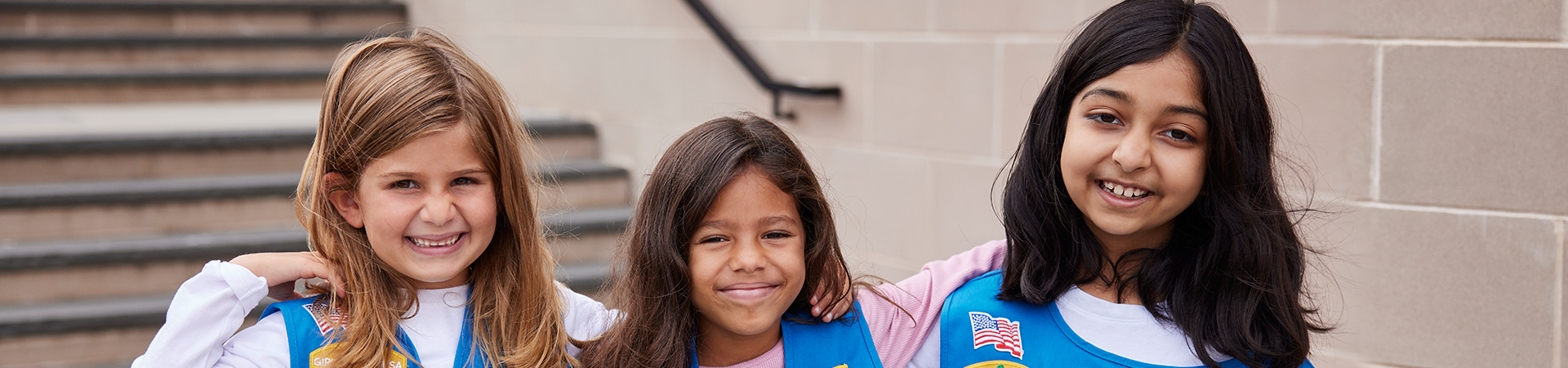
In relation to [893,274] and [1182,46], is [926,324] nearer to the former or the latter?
[1182,46]

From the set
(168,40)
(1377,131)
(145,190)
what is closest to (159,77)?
(168,40)

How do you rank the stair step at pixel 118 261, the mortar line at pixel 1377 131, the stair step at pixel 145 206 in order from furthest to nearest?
the stair step at pixel 145 206 → the stair step at pixel 118 261 → the mortar line at pixel 1377 131

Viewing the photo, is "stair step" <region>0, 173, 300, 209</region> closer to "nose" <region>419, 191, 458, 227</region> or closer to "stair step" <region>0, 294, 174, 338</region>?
"stair step" <region>0, 294, 174, 338</region>

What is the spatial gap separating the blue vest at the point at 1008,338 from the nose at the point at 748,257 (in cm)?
34

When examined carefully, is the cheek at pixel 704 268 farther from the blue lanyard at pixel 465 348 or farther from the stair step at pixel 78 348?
the stair step at pixel 78 348

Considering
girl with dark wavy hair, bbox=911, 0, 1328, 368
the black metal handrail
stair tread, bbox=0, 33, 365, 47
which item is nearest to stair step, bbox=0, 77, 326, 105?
stair tread, bbox=0, 33, 365, 47

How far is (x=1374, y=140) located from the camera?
7.11 feet

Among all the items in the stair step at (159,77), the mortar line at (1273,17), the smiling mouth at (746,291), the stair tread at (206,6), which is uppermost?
the stair tread at (206,6)

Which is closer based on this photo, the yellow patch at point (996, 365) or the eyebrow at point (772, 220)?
the eyebrow at point (772, 220)

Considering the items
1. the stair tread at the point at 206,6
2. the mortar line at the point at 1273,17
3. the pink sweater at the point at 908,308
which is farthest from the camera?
the stair tread at the point at 206,6

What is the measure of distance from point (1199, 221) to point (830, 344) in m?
0.55

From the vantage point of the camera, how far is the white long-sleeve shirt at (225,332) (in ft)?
4.50

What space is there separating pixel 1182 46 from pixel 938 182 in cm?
172

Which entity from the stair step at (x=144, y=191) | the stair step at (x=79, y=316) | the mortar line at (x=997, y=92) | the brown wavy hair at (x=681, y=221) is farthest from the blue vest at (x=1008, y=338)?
the stair step at (x=144, y=191)
